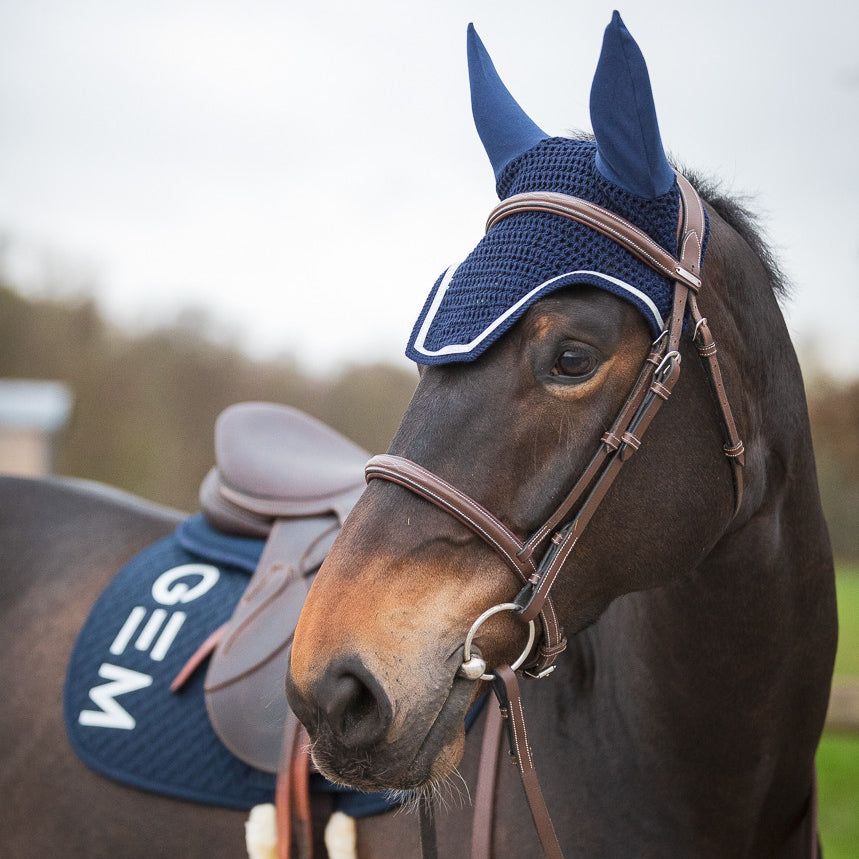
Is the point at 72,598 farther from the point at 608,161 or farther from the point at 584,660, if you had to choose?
the point at 608,161

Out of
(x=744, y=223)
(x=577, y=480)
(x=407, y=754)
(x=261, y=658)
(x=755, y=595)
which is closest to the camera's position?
(x=407, y=754)

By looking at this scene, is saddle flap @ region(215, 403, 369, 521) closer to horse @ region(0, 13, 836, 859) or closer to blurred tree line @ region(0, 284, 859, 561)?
horse @ region(0, 13, 836, 859)

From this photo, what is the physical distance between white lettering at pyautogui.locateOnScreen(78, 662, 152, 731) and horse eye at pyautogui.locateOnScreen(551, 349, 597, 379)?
1359mm

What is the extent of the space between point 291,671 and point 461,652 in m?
0.24

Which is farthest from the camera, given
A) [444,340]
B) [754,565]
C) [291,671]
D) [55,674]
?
[55,674]

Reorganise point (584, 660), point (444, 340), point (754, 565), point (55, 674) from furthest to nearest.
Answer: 1. point (55, 674)
2. point (584, 660)
3. point (754, 565)
4. point (444, 340)

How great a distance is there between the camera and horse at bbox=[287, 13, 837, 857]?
1.12 metres

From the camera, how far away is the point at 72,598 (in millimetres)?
2223

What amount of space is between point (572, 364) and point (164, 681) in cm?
134

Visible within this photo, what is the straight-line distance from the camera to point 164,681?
195cm

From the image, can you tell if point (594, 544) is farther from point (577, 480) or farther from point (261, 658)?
point (261, 658)

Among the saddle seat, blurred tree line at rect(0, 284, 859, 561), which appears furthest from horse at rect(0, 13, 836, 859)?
blurred tree line at rect(0, 284, 859, 561)

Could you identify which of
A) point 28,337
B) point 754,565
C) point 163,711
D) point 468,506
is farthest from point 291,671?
point 28,337

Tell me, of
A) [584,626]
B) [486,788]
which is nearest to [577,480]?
[584,626]
